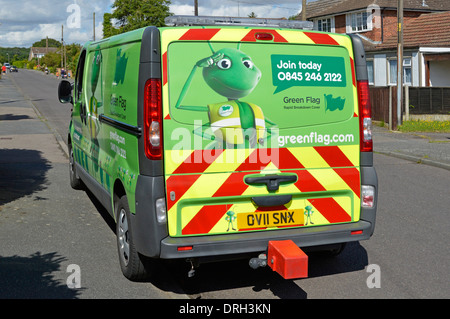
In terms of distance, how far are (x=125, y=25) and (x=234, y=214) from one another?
63744 mm

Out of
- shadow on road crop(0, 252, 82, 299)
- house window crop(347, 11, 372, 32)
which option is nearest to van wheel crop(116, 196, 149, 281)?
shadow on road crop(0, 252, 82, 299)

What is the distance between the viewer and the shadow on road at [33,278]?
4941mm

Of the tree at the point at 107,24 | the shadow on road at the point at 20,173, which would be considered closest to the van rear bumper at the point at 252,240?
the shadow on road at the point at 20,173

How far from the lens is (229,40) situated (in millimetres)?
4777

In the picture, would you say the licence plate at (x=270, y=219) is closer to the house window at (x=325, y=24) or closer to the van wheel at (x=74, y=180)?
the van wheel at (x=74, y=180)

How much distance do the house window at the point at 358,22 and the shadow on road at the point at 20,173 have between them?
26.6m

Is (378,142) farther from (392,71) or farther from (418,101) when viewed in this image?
(392,71)

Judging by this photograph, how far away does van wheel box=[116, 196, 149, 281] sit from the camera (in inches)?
204

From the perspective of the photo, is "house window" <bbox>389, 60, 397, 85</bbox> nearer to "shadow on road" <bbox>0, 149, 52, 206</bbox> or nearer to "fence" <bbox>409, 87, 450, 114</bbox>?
"fence" <bbox>409, 87, 450, 114</bbox>

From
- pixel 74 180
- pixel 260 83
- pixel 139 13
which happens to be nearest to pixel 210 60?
pixel 260 83

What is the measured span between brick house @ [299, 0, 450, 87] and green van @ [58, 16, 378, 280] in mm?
21352

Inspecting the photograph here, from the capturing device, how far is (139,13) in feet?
209

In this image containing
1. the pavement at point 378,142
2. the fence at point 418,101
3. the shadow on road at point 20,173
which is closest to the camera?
the shadow on road at point 20,173
